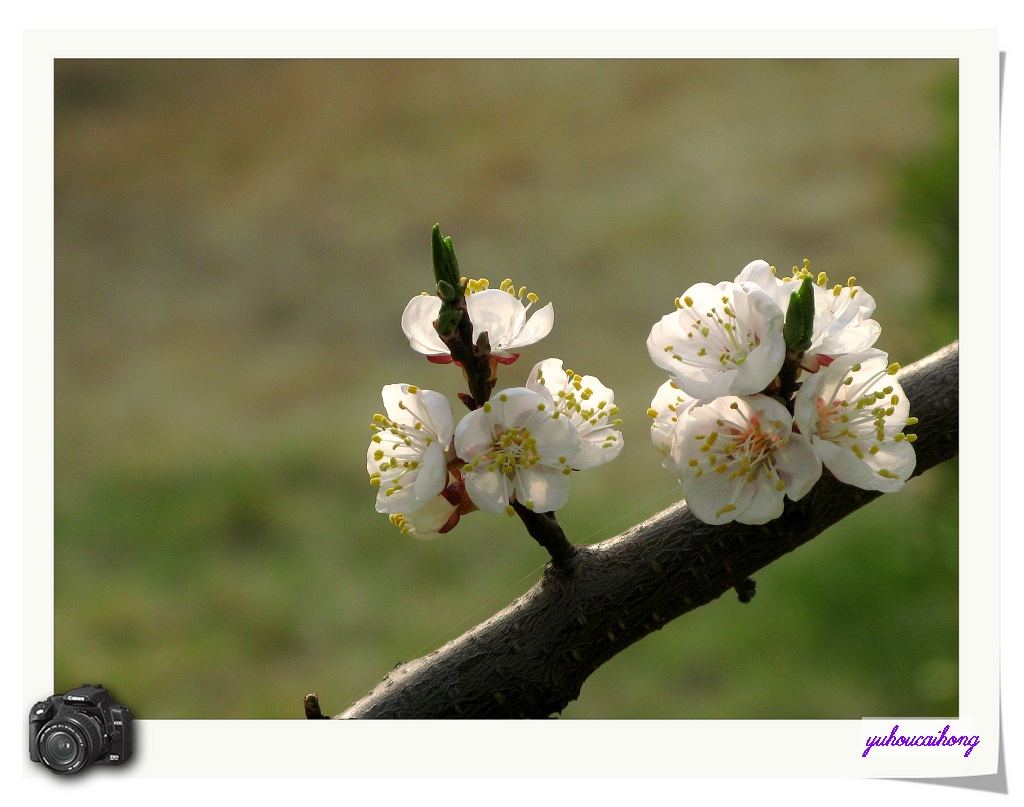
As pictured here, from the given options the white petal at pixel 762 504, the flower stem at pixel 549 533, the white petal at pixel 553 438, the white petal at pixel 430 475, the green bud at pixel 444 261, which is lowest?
the flower stem at pixel 549 533

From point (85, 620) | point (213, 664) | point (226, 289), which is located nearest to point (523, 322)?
point (213, 664)

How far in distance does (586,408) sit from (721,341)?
2.8 inches

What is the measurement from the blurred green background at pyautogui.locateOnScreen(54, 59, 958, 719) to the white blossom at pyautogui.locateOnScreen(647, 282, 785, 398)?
59 cm

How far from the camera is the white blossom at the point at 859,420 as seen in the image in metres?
0.43

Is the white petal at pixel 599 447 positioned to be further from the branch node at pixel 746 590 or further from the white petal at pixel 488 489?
the branch node at pixel 746 590
